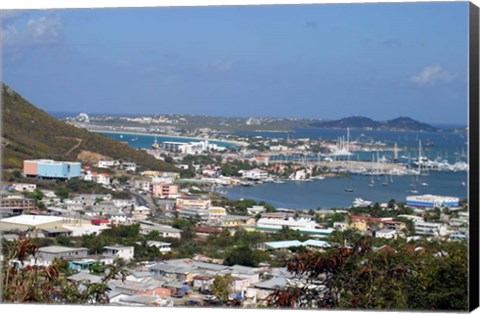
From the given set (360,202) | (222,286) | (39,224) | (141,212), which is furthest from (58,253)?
(360,202)

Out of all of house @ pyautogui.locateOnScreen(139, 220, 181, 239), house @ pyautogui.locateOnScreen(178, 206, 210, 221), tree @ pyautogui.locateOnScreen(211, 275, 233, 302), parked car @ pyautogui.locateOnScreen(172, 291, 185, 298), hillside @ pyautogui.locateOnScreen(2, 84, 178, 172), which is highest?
hillside @ pyautogui.locateOnScreen(2, 84, 178, 172)

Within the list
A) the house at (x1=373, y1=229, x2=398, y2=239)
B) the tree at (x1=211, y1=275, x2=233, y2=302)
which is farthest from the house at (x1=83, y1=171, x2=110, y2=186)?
the house at (x1=373, y1=229, x2=398, y2=239)

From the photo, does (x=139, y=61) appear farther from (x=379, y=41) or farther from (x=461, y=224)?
(x=461, y=224)

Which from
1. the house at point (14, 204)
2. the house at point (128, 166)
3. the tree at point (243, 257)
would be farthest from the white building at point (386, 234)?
the house at point (14, 204)

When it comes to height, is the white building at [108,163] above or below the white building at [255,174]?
above

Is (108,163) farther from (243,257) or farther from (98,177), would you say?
(243,257)

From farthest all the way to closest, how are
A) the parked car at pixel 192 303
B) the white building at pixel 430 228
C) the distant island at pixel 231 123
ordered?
the distant island at pixel 231 123, the white building at pixel 430 228, the parked car at pixel 192 303

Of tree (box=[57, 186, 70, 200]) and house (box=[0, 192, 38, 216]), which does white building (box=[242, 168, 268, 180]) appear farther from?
house (box=[0, 192, 38, 216])

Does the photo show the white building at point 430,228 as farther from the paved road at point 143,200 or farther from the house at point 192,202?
the paved road at point 143,200
